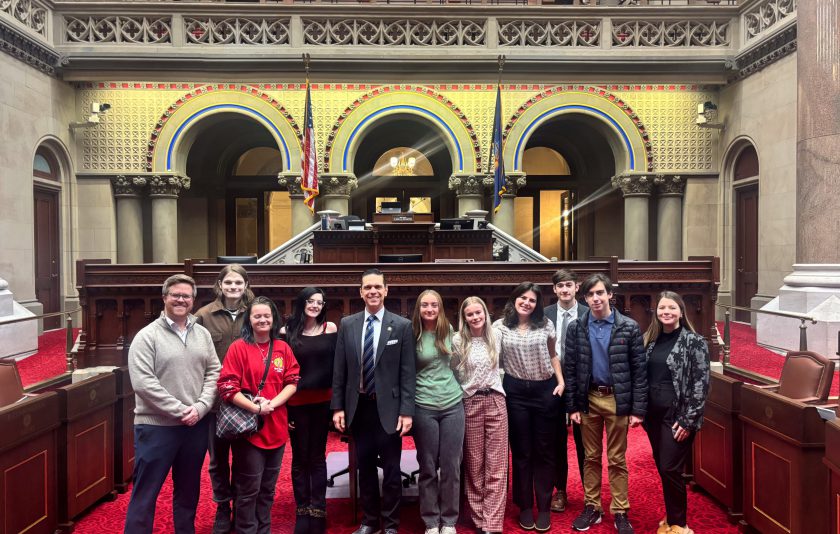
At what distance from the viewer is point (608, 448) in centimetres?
424

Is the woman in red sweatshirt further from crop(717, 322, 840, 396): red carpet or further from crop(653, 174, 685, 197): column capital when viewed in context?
crop(653, 174, 685, 197): column capital

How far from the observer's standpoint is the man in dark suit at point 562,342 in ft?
14.9

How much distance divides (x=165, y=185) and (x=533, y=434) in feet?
38.3

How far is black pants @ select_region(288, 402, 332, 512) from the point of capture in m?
4.11

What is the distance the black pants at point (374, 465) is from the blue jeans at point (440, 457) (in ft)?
0.62

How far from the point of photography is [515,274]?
310 inches

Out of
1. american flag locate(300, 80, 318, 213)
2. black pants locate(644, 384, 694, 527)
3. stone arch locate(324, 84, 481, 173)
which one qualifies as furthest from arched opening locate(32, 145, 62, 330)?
black pants locate(644, 384, 694, 527)

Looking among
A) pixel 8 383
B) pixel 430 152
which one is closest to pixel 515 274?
pixel 8 383

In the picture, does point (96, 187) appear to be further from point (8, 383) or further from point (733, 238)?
point (733, 238)

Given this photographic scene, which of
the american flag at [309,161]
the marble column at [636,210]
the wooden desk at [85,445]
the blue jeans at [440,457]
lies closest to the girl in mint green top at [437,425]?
the blue jeans at [440,457]

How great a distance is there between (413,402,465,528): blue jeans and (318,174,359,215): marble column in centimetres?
985

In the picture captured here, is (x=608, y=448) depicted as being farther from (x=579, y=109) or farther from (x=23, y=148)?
(x=23, y=148)

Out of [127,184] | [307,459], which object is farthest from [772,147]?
[127,184]

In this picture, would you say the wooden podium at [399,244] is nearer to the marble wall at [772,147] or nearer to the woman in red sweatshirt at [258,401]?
the marble wall at [772,147]
